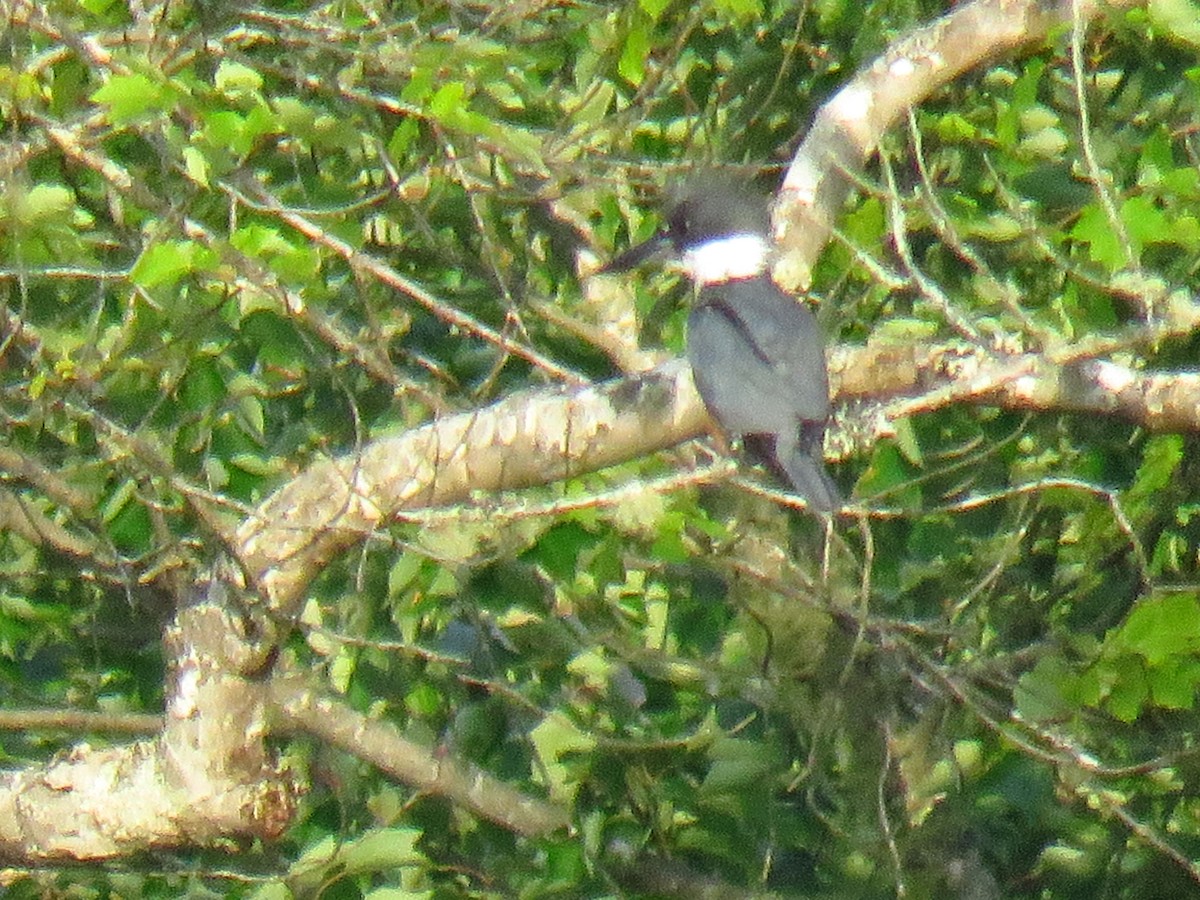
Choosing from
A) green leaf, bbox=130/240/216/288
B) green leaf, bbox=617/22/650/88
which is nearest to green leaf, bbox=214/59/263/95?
green leaf, bbox=130/240/216/288

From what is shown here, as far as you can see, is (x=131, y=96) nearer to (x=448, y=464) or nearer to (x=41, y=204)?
(x=41, y=204)

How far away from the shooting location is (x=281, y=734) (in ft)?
13.1

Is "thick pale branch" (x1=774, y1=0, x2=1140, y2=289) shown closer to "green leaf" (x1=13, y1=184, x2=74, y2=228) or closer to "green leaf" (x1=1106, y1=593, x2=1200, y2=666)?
"green leaf" (x1=1106, y1=593, x2=1200, y2=666)

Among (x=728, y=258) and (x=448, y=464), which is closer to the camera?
(x=448, y=464)

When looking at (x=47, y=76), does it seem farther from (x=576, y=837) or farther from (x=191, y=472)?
(x=576, y=837)

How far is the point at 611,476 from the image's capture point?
147 inches

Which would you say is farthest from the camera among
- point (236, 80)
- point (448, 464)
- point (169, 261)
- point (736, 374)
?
point (736, 374)

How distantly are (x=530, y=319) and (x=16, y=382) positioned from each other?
99 centimetres

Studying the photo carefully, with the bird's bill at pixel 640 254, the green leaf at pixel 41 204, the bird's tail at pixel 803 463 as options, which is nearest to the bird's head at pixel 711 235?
the bird's bill at pixel 640 254

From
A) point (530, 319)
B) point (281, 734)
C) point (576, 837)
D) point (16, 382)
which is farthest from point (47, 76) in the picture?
point (576, 837)

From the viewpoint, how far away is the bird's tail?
3867 millimetres

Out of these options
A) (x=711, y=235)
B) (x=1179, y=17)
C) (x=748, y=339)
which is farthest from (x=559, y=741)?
(x=1179, y=17)

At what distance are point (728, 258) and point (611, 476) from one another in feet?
2.03

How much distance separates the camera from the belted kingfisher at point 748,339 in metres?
3.74
